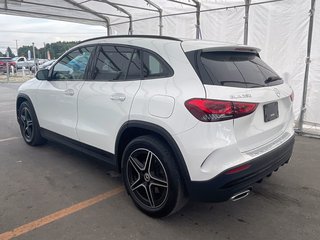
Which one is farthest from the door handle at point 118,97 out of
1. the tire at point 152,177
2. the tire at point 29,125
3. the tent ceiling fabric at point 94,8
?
the tent ceiling fabric at point 94,8

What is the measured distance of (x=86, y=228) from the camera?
2764mm

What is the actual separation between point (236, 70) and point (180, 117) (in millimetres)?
755

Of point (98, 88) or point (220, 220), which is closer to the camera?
point (220, 220)

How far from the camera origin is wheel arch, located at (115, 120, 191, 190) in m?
2.54

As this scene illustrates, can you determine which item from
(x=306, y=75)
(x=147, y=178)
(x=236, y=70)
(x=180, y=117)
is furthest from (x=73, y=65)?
(x=306, y=75)

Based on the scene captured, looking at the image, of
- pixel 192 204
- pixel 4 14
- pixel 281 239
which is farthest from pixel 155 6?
pixel 281 239

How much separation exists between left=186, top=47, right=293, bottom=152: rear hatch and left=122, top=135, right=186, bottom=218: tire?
653 millimetres

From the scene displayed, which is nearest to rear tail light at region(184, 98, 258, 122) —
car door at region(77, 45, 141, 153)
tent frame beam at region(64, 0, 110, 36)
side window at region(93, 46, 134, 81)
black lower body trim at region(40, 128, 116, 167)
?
car door at region(77, 45, 141, 153)

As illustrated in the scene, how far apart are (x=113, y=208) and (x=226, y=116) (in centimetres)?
159

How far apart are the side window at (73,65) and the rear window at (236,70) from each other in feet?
5.68

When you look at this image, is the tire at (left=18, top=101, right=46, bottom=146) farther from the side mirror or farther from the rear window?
the rear window

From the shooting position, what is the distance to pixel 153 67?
2.90m

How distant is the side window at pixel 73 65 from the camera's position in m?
3.80

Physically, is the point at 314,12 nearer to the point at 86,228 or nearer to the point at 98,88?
the point at 98,88
